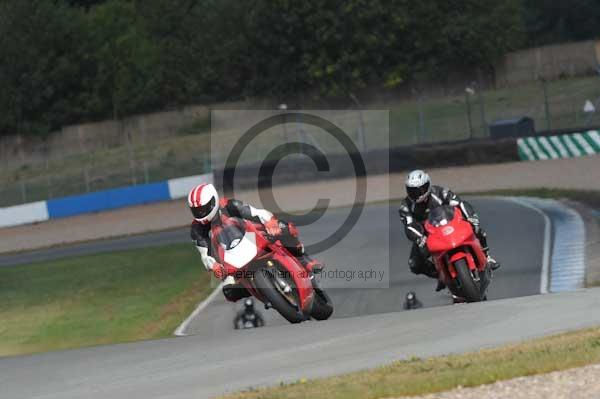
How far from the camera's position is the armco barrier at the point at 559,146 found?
27656mm

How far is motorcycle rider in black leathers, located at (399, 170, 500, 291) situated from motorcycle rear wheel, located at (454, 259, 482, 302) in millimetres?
400

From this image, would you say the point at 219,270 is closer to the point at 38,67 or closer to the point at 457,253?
the point at 457,253

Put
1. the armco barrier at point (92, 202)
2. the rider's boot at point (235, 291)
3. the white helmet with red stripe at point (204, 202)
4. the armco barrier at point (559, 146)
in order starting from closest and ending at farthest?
the white helmet with red stripe at point (204, 202)
the rider's boot at point (235, 291)
the armco barrier at point (559, 146)
the armco barrier at point (92, 202)

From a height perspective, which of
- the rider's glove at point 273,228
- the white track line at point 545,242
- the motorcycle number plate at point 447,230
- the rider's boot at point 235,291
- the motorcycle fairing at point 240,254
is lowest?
the white track line at point 545,242

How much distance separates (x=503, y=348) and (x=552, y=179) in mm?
18685

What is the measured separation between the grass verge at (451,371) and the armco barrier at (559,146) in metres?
20.2

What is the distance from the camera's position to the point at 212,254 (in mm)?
10578

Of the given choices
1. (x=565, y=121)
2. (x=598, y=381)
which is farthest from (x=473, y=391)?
(x=565, y=121)

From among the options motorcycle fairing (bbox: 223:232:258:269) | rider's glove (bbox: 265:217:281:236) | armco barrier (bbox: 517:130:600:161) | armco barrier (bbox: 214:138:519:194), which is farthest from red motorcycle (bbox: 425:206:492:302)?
armco barrier (bbox: 214:138:519:194)

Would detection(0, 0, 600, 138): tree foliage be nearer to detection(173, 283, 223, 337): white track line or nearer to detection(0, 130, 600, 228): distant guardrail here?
Result: detection(0, 130, 600, 228): distant guardrail

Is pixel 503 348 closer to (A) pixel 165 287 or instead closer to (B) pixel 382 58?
(A) pixel 165 287

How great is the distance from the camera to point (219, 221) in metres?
10.5

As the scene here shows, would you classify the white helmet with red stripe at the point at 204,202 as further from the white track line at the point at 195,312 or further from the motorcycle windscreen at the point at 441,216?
the white track line at the point at 195,312

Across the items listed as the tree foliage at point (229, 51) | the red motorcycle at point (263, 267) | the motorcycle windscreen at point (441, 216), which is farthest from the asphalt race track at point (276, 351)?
the tree foliage at point (229, 51)
